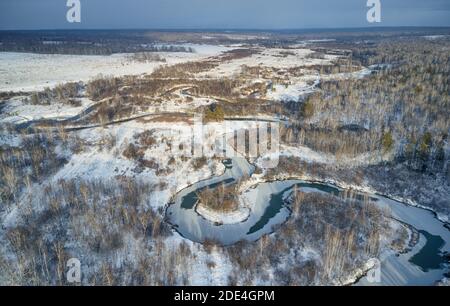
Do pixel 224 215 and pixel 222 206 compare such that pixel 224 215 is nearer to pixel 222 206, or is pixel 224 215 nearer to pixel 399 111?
pixel 222 206

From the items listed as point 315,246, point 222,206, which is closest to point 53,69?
point 222,206

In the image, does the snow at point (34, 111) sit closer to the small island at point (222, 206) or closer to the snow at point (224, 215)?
the small island at point (222, 206)

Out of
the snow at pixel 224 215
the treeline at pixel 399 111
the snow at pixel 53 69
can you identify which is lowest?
the snow at pixel 224 215

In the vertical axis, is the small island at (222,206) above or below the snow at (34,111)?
below

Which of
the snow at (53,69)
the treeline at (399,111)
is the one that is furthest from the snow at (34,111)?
the treeline at (399,111)

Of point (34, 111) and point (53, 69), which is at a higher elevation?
point (53, 69)

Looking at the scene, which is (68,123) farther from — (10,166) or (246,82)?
(246,82)

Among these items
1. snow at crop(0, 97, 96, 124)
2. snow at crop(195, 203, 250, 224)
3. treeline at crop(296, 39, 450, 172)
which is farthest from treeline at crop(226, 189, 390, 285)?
snow at crop(0, 97, 96, 124)

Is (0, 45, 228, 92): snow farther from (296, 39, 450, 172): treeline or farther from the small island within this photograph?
the small island

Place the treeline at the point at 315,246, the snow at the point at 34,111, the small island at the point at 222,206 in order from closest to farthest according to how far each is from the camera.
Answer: the treeline at the point at 315,246 < the small island at the point at 222,206 < the snow at the point at 34,111

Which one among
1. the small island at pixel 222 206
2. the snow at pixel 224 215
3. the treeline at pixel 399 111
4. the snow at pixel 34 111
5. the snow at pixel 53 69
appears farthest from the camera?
the snow at pixel 53 69
